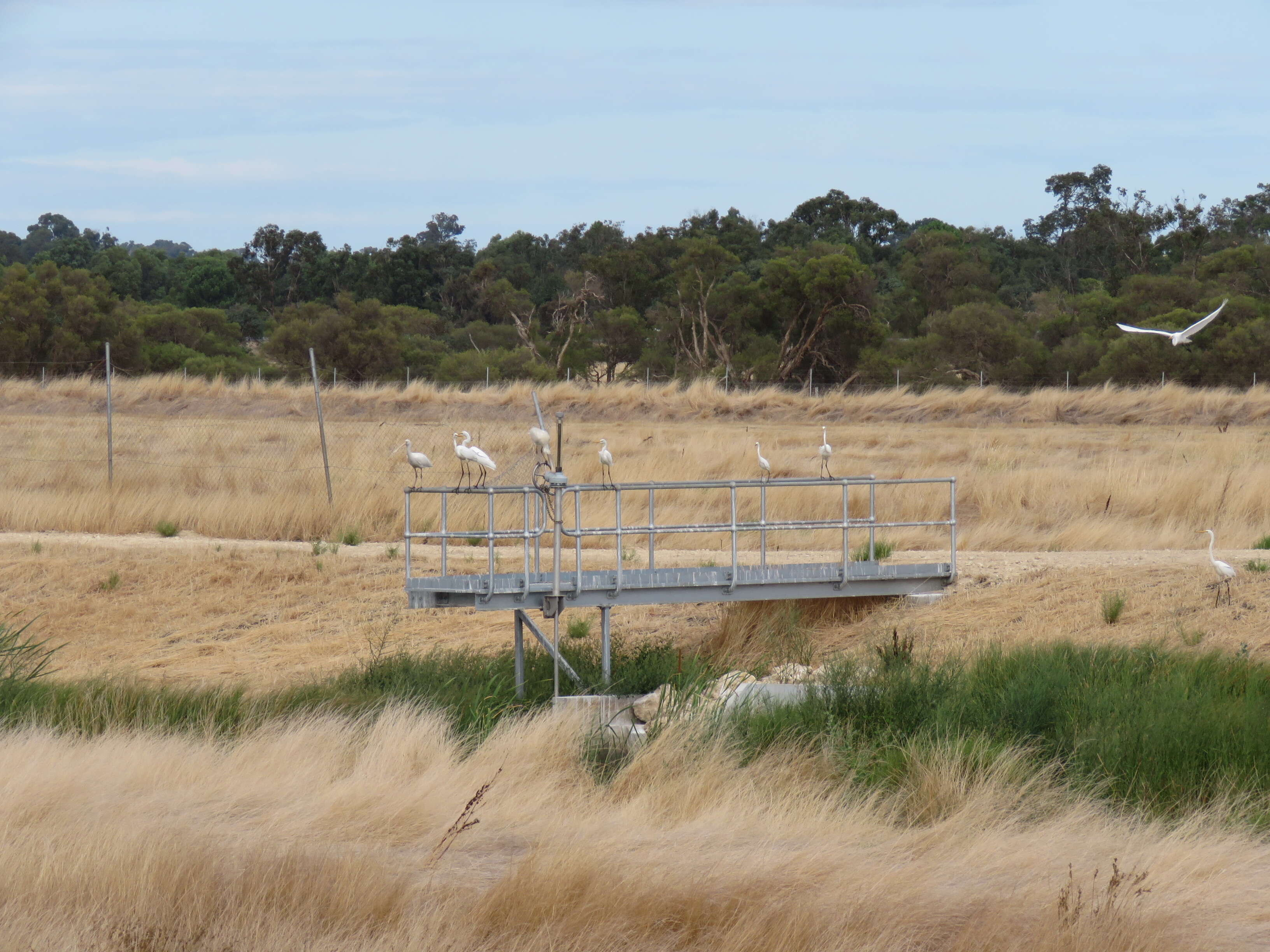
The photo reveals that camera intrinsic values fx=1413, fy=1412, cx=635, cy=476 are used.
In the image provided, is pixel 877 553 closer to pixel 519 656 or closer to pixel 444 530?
pixel 519 656

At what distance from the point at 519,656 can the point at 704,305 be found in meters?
36.9

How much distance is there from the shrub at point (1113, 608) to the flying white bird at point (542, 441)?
20.3 feet

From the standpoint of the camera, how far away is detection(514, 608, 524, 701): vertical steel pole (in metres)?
13.5

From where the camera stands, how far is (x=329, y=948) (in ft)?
22.8

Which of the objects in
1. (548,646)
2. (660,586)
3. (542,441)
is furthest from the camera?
(660,586)

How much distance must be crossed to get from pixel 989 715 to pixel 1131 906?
3931mm

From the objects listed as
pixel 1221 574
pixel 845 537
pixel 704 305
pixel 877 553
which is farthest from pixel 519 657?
pixel 704 305

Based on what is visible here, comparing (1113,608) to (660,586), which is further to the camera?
(1113,608)

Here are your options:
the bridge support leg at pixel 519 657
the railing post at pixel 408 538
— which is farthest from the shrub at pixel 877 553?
the railing post at pixel 408 538

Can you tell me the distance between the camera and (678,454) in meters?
29.1

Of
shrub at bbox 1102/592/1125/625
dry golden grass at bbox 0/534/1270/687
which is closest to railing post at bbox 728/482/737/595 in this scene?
dry golden grass at bbox 0/534/1270/687

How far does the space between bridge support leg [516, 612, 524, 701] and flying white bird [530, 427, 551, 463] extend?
5.22 ft

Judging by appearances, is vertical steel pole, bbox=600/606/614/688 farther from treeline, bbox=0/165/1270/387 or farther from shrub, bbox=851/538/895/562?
→ treeline, bbox=0/165/1270/387

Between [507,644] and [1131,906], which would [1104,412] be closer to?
[507,644]
